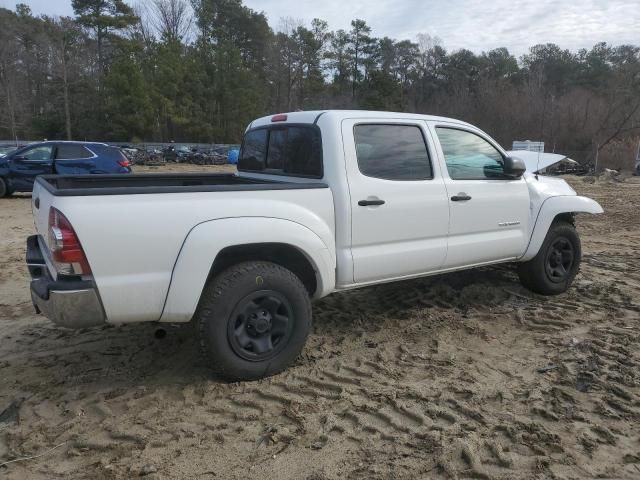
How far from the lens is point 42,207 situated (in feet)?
11.2

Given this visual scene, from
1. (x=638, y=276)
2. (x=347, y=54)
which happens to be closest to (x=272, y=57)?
(x=347, y=54)

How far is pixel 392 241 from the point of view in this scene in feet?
13.4

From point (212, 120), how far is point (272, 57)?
662 inches

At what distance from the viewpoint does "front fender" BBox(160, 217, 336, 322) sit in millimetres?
3201

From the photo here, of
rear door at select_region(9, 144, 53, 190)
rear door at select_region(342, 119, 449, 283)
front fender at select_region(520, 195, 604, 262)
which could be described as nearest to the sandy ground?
front fender at select_region(520, 195, 604, 262)

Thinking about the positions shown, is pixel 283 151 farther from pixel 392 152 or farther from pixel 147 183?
pixel 147 183

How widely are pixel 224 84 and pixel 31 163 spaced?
1903 inches

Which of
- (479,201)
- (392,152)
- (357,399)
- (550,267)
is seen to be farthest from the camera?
(550,267)

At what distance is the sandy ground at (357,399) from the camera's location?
2.77 meters

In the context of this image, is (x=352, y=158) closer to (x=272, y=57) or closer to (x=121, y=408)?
(x=121, y=408)

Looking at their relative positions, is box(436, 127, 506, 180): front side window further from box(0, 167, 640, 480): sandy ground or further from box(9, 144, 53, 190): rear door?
box(9, 144, 53, 190): rear door

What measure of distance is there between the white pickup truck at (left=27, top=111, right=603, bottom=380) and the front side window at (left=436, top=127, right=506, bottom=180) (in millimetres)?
13

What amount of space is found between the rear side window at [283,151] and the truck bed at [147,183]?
151mm

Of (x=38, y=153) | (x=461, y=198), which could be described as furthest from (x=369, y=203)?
(x=38, y=153)
